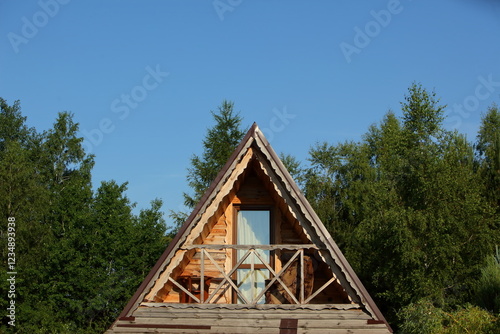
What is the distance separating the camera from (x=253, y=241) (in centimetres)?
1564

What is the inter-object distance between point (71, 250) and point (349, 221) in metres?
20.2

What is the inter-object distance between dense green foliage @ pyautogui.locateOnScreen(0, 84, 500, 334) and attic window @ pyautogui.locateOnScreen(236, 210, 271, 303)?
6230 mm

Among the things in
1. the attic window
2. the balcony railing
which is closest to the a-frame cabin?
the balcony railing

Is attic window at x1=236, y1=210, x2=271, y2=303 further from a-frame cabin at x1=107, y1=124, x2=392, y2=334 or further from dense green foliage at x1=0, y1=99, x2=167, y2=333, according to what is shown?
dense green foliage at x1=0, y1=99, x2=167, y2=333

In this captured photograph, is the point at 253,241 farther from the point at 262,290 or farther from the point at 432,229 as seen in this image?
the point at 432,229

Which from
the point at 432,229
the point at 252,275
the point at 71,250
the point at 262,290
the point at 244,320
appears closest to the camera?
the point at 244,320

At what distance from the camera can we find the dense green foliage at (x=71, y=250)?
3744 cm

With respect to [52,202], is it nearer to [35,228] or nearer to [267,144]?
[35,228]

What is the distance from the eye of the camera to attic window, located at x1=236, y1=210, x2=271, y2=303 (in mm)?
15281

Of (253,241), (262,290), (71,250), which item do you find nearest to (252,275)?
(253,241)

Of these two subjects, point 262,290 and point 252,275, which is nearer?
point 262,290

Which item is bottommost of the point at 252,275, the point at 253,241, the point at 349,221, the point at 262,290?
the point at 262,290

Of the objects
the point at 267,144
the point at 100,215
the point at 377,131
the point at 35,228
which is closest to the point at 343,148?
the point at 377,131

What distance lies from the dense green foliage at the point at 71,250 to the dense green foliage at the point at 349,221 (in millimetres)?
86
